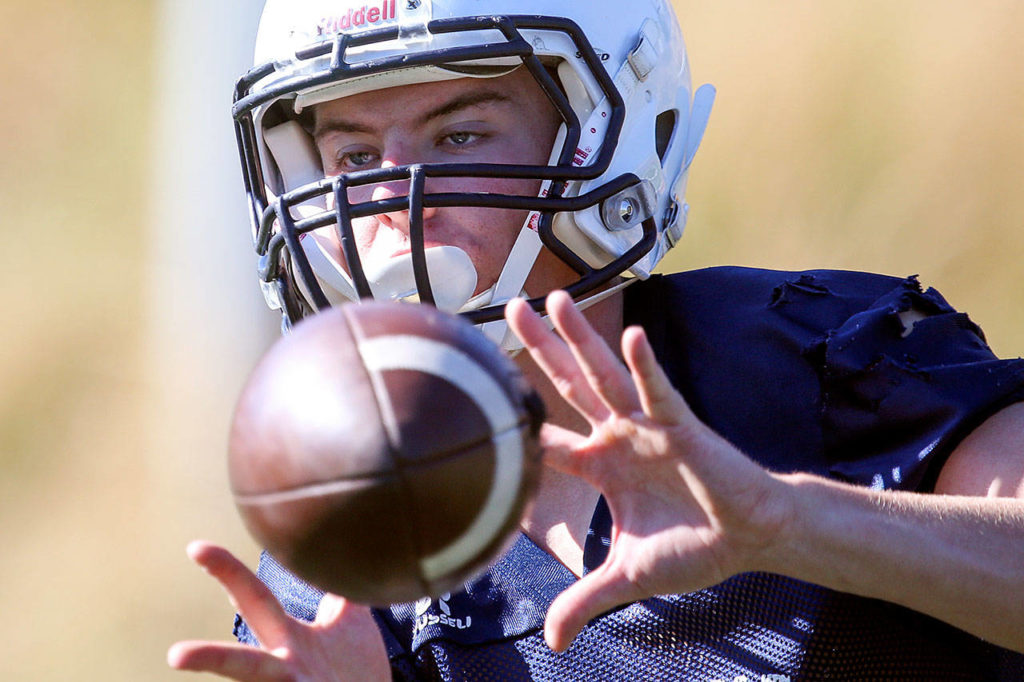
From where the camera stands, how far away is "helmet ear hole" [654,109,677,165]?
2.16 metres

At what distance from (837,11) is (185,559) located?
9.17ft

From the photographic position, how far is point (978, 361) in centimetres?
175

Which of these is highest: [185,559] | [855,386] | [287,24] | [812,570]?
[287,24]

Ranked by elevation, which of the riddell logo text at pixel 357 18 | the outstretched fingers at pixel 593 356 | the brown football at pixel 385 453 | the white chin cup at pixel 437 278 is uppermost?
the riddell logo text at pixel 357 18

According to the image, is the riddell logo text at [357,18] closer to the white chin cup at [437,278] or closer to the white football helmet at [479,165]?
the white football helmet at [479,165]

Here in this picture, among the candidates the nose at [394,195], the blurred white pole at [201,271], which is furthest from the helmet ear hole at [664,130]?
the blurred white pole at [201,271]

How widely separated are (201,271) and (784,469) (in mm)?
2203

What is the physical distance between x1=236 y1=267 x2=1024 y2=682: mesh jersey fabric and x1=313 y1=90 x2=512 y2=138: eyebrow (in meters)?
0.44

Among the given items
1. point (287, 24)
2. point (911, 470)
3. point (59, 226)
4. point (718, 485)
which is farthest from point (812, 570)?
point (59, 226)

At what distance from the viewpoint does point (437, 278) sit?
5.97 feet

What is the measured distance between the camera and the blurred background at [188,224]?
361 centimetres

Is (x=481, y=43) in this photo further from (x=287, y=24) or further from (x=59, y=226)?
(x=59, y=226)

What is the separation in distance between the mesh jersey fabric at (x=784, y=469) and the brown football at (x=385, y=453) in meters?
0.57

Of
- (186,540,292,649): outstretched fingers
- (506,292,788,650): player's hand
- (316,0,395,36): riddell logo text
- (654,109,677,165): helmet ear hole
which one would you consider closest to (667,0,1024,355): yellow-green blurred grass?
(654,109,677,165): helmet ear hole
